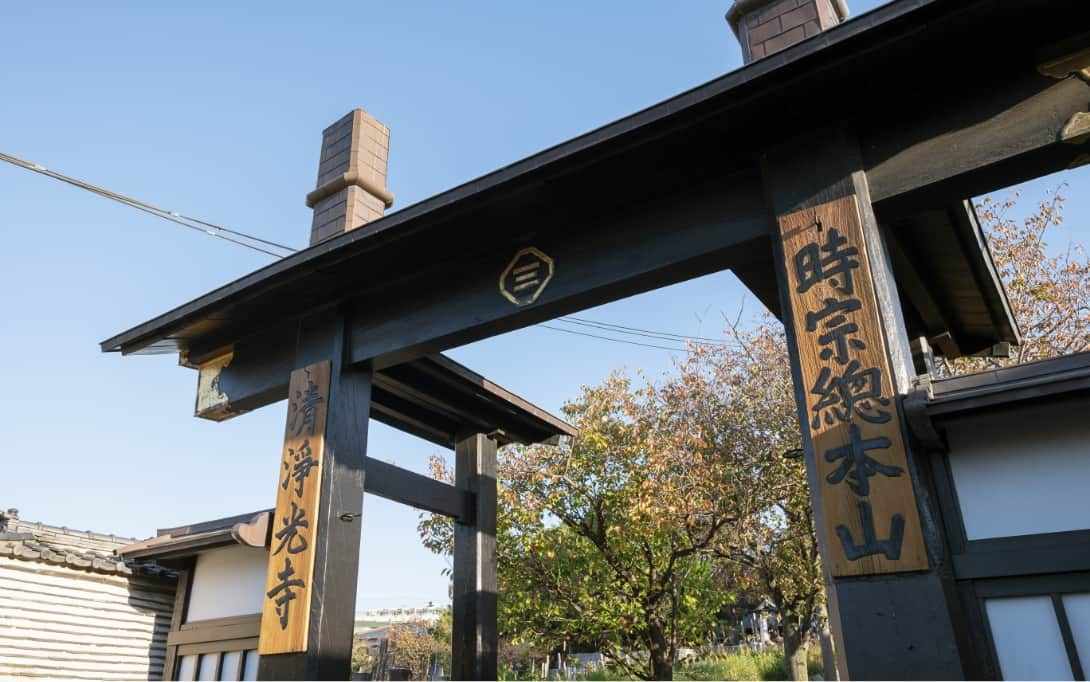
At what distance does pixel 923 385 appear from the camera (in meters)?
3.31

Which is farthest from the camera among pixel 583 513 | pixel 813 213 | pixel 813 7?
pixel 583 513

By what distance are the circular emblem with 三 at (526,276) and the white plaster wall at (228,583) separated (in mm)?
3290

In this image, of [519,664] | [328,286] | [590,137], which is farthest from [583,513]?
[519,664]

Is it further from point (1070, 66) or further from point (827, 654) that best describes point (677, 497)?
point (1070, 66)

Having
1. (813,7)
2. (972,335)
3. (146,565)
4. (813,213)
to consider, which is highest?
(813,7)

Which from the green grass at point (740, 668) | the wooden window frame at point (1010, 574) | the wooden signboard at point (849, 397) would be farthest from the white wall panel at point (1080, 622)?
the green grass at point (740, 668)

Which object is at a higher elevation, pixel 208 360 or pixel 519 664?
pixel 208 360

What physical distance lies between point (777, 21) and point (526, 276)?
2192mm

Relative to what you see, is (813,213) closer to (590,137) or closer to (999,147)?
(999,147)

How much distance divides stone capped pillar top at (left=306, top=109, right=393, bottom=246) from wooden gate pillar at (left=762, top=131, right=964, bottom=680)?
3580 millimetres

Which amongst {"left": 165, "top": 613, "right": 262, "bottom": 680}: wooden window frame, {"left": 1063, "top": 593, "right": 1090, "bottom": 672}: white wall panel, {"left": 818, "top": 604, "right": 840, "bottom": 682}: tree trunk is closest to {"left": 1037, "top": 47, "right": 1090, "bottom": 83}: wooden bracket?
{"left": 1063, "top": 593, "right": 1090, "bottom": 672}: white wall panel

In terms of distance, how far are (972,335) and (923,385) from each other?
146 inches

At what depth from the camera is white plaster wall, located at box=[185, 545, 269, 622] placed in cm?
627

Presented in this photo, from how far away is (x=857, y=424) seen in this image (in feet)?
11.1
